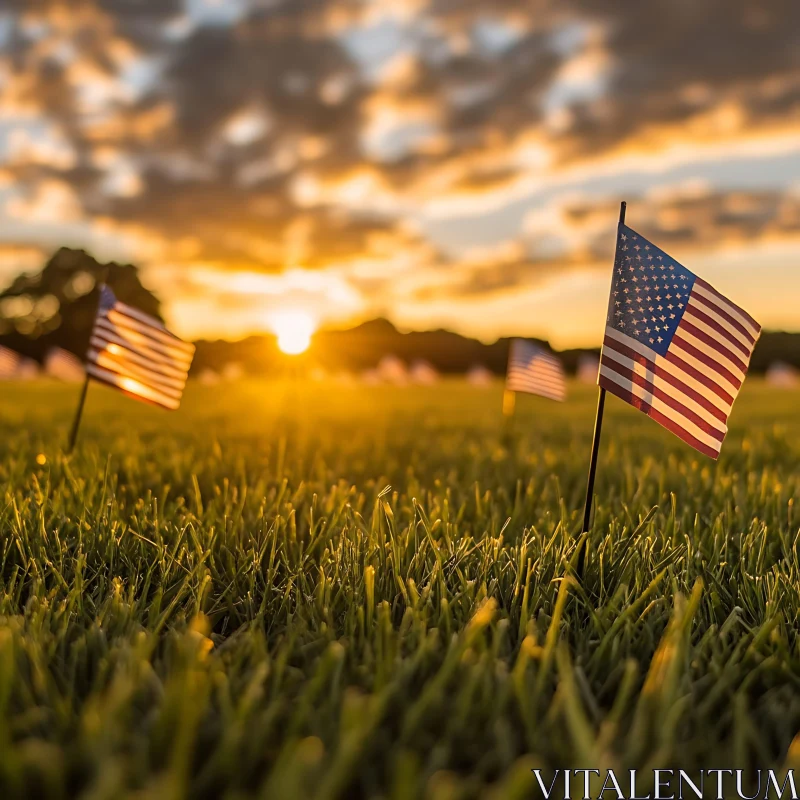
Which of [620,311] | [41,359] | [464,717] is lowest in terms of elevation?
[464,717]

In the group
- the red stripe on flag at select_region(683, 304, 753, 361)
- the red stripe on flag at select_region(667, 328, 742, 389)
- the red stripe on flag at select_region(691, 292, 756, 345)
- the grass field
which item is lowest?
the grass field

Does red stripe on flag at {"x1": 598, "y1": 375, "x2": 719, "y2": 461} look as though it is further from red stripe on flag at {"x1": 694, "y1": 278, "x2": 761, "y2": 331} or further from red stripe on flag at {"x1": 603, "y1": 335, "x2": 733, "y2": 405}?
red stripe on flag at {"x1": 694, "y1": 278, "x2": 761, "y2": 331}

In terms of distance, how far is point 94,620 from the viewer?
2.44m

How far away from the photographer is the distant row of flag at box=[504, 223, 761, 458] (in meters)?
3.11

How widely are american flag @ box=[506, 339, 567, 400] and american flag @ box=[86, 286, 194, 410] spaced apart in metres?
4.38

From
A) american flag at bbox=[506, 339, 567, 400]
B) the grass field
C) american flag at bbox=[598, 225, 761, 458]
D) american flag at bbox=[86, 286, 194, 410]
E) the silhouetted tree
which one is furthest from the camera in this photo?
the silhouetted tree

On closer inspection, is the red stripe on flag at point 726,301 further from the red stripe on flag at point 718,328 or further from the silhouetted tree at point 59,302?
the silhouetted tree at point 59,302

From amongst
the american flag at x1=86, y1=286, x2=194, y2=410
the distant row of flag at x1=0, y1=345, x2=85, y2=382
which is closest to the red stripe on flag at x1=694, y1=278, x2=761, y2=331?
the american flag at x1=86, y1=286, x2=194, y2=410

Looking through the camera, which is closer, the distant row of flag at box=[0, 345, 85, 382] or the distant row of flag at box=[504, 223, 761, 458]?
the distant row of flag at box=[504, 223, 761, 458]

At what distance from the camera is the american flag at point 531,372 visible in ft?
28.4

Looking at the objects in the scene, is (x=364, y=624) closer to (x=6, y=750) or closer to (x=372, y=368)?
(x=6, y=750)

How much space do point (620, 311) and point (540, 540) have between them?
1168mm

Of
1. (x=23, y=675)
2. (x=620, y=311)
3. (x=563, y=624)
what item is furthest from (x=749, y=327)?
(x=23, y=675)

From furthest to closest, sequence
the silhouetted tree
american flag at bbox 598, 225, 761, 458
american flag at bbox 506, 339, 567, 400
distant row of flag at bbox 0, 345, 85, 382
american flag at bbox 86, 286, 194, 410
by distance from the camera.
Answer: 1. the silhouetted tree
2. distant row of flag at bbox 0, 345, 85, 382
3. american flag at bbox 506, 339, 567, 400
4. american flag at bbox 86, 286, 194, 410
5. american flag at bbox 598, 225, 761, 458
